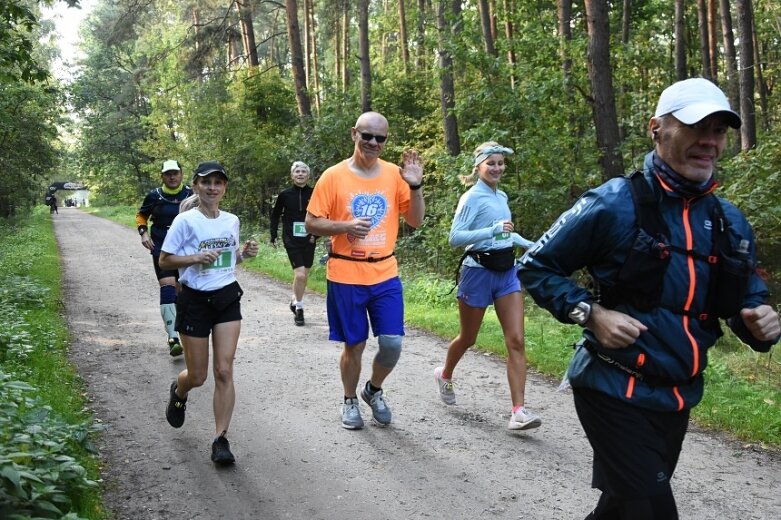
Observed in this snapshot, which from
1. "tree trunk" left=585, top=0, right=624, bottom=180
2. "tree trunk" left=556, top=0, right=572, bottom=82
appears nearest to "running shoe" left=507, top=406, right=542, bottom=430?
"tree trunk" left=585, top=0, right=624, bottom=180

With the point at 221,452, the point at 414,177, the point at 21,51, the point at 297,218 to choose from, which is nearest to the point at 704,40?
the point at 297,218

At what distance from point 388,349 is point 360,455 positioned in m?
0.84

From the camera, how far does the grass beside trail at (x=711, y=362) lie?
19.4ft

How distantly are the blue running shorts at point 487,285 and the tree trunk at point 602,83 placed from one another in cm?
731

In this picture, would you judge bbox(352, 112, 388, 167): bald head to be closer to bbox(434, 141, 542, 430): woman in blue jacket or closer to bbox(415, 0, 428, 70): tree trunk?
bbox(434, 141, 542, 430): woman in blue jacket

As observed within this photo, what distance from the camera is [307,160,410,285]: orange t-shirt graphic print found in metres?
5.56

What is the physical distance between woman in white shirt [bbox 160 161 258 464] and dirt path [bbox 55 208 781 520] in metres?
0.50

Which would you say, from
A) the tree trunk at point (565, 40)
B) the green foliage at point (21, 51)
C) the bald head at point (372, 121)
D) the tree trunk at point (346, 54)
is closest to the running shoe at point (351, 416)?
the bald head at point (372, 121)

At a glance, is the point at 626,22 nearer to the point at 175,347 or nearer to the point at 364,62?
the point at 364,62

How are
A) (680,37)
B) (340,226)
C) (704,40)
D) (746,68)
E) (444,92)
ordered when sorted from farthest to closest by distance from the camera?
1. (704,40)
2. (680,37)
3. (444,92)
4. (746,68)
5. (340,226)

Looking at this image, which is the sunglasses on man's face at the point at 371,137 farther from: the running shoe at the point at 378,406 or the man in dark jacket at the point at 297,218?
the man in dark jacket at the point at 297,218

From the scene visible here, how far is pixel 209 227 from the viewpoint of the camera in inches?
217


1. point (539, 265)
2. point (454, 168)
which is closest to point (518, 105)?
point (454, 168)

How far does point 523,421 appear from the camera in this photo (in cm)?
566
